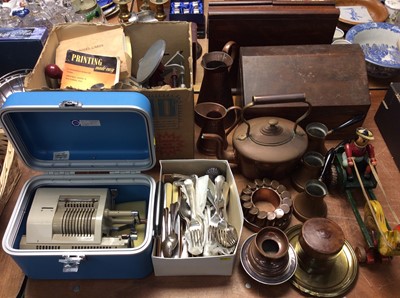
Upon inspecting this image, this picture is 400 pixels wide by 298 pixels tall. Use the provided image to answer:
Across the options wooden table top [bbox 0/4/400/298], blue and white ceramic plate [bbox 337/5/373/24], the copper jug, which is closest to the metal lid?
the copper jug

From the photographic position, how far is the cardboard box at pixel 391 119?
3.10 feet

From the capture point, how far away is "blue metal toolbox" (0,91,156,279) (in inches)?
27.1

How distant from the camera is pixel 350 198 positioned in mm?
853

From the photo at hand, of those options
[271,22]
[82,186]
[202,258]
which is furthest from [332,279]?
[271,22]

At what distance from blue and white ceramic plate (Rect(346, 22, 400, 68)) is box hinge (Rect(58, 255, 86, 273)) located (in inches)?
42.5

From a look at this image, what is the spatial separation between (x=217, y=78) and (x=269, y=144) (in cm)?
23

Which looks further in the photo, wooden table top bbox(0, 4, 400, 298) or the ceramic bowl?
the ceramic bowl

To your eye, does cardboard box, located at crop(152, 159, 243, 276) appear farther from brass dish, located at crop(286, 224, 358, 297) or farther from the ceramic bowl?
the ceramic bowl

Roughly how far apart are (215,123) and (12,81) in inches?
24.1

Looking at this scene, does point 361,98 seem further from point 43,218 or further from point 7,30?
point 7,30

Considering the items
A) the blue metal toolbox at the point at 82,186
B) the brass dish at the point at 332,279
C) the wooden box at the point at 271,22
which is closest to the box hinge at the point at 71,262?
the blue metal toolbox at the point at 82,186

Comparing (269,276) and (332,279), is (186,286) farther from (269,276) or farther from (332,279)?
(332,279)

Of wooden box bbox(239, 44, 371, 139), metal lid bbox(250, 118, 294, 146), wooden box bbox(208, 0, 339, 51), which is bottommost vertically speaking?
metal lid bbox(250, 118, 294, 146)

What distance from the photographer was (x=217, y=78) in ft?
3.03
